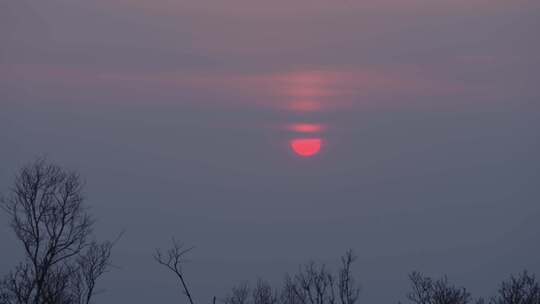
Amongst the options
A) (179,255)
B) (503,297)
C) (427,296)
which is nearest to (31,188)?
(179,255)

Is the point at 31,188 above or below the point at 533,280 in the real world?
above

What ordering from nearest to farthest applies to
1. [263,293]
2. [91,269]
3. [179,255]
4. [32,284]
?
[32,284] → [179,255] → [91,269] → [263,293]

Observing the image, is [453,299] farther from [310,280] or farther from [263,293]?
[263,293]

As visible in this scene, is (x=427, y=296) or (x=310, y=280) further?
(x=310, y=280)

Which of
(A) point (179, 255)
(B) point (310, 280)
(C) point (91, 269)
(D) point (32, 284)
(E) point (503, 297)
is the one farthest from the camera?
(B) point (310, 280)

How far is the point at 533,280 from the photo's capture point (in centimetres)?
4119

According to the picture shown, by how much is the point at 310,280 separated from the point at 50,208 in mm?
29514

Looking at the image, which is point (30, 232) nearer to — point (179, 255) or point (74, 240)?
point (74, 240)

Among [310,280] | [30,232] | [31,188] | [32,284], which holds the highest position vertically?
[310,280]

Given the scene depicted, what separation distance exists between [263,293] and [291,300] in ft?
8.60

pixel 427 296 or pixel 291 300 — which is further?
pixel 291 300

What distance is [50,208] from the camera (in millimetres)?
37938

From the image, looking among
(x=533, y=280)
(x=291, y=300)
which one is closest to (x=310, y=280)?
(x=291, y=300)

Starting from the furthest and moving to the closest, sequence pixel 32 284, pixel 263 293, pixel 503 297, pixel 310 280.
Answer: pixel 263 293 < pixel 310 280 < pixel 503 297 < pixel 32 284
